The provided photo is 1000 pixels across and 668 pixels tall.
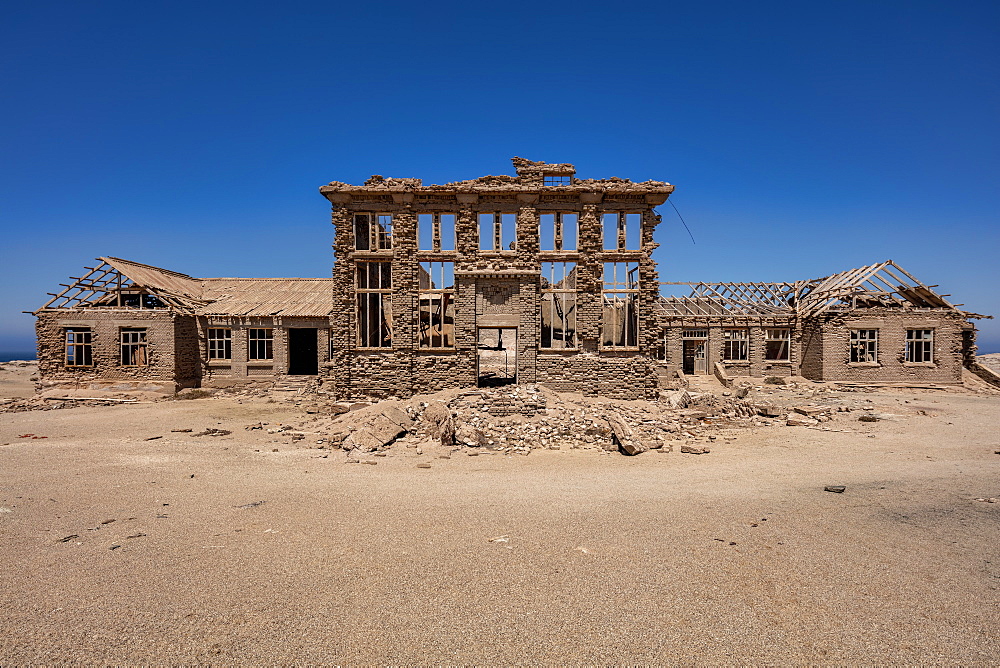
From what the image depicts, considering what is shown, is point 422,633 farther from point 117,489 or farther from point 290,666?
point 117,489

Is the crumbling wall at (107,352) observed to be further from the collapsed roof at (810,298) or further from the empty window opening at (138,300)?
the collapsed roof at (810,298)

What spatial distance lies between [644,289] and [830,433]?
8.29 m

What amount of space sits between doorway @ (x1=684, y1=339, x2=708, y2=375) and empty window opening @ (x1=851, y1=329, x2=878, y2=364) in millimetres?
8054

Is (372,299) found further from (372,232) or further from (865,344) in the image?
(865,344)

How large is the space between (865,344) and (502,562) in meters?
30.3

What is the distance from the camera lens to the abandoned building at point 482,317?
1850cm

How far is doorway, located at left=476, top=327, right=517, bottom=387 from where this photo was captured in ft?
66.2

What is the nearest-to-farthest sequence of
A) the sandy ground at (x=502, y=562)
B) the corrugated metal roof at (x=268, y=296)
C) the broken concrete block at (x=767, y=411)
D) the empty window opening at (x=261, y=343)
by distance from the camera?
the sandy ground at (x=502, y=562) → the broken concrete block at (x=767, y=411) → the empty window opening at (x=261, y=343) → the corrugated metal roof at (x=268, y=296)

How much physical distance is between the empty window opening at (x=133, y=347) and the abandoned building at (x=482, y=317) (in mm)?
65

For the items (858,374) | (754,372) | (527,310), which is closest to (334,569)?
(527,310)

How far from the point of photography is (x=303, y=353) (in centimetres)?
2777

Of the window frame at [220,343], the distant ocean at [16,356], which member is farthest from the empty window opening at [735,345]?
the distant ocean at [16,356]

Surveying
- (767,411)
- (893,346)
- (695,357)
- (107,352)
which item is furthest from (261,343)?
(893,346)

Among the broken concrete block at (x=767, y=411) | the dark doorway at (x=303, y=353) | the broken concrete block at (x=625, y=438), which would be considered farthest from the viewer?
the dark doorway at (x=303, y=353)
